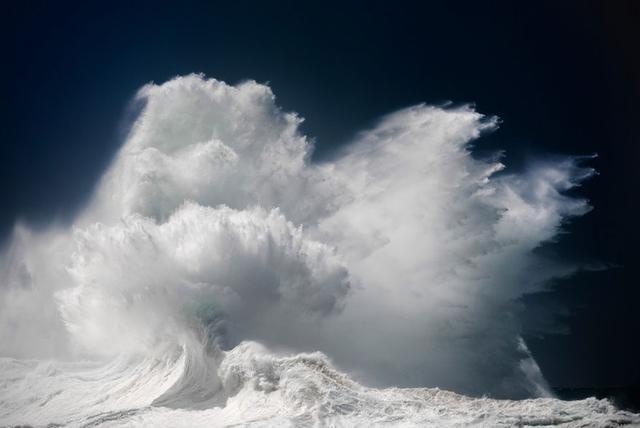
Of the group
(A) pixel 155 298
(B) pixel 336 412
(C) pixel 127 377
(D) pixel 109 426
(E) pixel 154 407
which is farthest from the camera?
(A) pixel 155 298

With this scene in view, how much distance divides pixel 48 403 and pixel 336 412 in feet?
58.1

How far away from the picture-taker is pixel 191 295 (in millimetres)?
30469

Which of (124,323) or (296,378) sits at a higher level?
(124,323)

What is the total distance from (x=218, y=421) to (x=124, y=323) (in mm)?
15292

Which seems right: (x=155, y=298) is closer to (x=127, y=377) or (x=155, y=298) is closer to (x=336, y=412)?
(x=127, y=377)

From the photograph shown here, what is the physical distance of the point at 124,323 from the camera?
109 ft

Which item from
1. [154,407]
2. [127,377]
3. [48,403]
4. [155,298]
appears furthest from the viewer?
[155,298]

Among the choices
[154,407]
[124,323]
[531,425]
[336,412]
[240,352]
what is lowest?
[531,425]

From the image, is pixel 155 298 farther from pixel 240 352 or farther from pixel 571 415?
pixel 571 415

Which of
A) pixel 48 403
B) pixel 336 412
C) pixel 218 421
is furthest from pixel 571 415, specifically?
pixel 48 403

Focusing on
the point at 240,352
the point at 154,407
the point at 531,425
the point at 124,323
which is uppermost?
the point at 124,323

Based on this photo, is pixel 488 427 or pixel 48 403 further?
pixel 48 403

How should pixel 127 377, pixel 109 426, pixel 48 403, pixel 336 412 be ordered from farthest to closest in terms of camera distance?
1. pixel 127 377
2. pixel 48 403
3. pixel 336 412
4. pixel 109 426

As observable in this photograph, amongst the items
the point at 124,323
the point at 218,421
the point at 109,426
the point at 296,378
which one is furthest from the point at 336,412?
the point at 124,323
